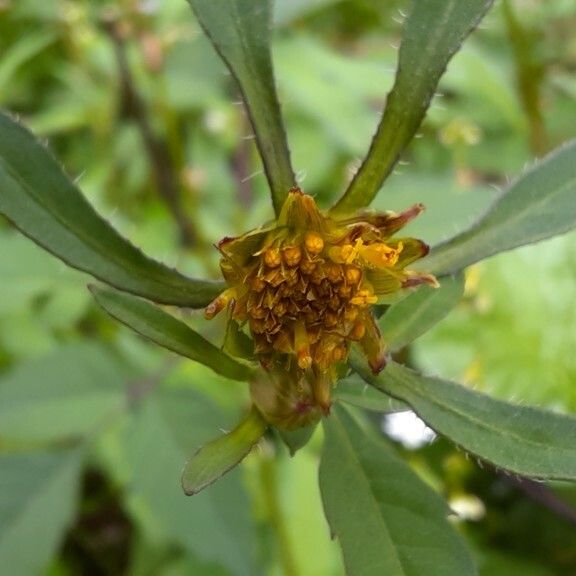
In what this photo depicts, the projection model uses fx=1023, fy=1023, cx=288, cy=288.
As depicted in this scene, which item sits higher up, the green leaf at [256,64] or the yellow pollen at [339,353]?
the green leaf at [256,64]

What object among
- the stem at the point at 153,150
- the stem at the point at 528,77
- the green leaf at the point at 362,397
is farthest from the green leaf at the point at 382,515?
the stem at the point at 528,77

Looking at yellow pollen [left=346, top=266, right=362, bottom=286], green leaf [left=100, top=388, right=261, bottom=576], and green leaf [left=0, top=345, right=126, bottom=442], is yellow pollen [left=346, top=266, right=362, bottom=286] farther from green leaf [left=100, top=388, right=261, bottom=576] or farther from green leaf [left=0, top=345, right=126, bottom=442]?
green leaf [left=0, top=345, right=126, bottom=442]

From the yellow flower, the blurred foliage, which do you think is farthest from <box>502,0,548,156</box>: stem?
the yellow flower

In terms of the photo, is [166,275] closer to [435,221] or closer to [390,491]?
[390,491]

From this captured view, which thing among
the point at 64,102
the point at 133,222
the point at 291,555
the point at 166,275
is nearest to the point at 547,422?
the point at 166,275

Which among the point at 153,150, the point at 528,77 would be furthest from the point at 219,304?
the point at 528,77

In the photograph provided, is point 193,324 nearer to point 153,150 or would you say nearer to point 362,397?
point 153,150

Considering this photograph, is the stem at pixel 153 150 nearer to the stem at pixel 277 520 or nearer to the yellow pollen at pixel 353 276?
the stem at pixel 277 520
